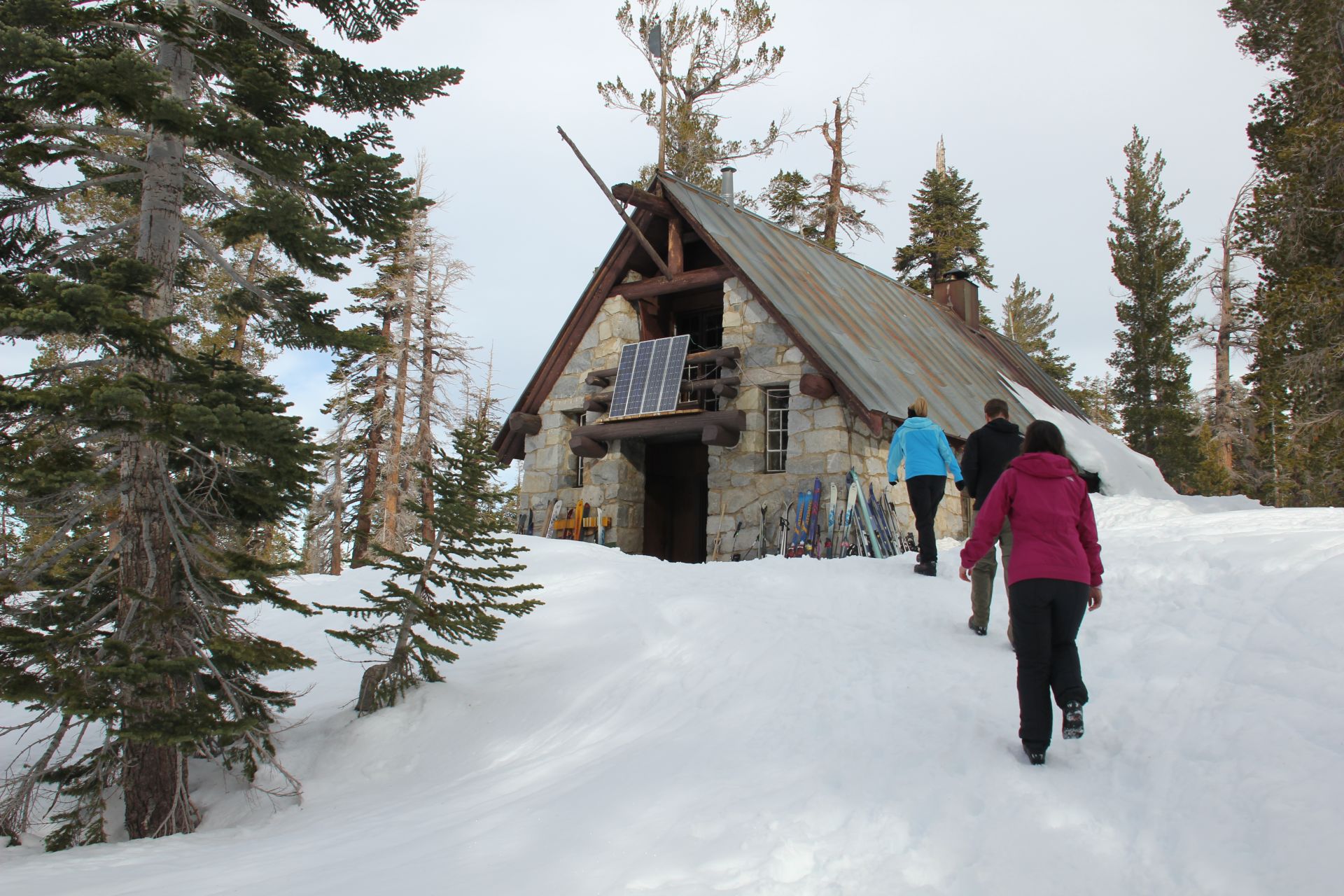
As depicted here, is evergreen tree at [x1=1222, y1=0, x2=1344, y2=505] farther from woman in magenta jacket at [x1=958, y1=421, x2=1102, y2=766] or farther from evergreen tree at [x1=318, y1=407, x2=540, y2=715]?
evergreen tree at [x1=318, y1=407, x2=540, y2=715]

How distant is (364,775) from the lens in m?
5.87

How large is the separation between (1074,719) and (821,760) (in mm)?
1259

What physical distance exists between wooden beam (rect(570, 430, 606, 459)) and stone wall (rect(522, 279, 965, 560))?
0.13 metres

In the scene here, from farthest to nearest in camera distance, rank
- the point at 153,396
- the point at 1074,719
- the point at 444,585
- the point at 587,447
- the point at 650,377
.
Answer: the point at 587,447, the point at 650,377, the point at 444,585, the point at 153,396, the point at 1074,719

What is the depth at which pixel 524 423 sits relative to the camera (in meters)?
15.2

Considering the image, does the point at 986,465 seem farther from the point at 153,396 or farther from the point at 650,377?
the point at 650,377

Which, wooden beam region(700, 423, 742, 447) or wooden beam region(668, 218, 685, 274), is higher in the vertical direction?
wooden beam region(668, 218, 685, 274)

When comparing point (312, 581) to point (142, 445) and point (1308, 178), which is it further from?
point (1308, 178)


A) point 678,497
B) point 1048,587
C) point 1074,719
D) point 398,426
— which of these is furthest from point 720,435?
point 398,426

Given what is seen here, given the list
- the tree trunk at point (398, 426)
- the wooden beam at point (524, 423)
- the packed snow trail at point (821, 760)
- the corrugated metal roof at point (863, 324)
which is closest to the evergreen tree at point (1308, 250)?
the corrugated metal roof at point (863, 324)

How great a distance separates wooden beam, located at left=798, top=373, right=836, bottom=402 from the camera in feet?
39.9

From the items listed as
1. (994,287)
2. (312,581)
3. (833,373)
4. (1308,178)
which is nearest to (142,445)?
(312,581)

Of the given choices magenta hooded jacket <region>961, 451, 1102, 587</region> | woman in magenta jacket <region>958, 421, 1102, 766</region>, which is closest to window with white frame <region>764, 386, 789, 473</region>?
magenta hooded jacket <region>961, 451, 1102, 587</region>

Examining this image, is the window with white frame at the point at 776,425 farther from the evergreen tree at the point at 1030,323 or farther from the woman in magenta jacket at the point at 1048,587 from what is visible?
the evergreen tree at the point at 1030,323
